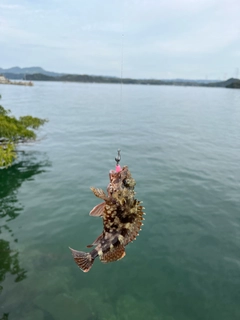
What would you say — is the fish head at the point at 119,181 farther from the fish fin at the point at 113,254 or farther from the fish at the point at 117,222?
the fish fin at the point at 113,254

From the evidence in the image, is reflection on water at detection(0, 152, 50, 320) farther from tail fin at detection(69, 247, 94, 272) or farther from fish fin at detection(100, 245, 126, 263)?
fish fin at detection(100, 245, 126, 263)

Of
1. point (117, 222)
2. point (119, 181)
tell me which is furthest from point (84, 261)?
point (119, 181)

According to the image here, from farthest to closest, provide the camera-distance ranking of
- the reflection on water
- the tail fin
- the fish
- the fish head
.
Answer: the reflection on water
the fish head
the fish
the tail fin

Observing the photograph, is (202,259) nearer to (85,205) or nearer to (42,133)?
(85,205)

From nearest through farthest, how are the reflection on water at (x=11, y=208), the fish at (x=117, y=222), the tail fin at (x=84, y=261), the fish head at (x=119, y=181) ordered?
the tail fin at (x=84, y=261)
the fish at (x=117, y=222)
the fish head at (x=119, y=181)
the reflection on water at (x=11, y=208)

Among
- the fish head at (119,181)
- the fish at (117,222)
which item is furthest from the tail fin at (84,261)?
the fish head at (119,181)

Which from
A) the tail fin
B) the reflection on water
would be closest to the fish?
the tail fin

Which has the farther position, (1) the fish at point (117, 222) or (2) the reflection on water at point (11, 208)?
(2) the reflection on water at point (11, 208)

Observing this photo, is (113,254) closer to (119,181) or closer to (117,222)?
(117,222)
